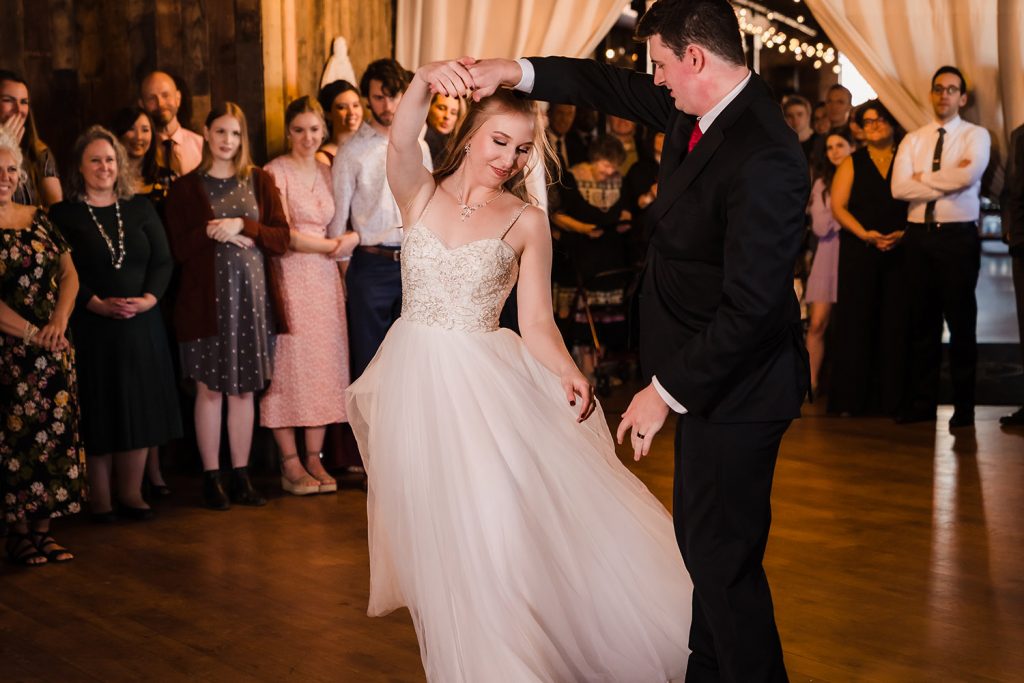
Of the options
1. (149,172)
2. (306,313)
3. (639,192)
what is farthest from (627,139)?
(149,172)

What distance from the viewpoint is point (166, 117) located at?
5203mm

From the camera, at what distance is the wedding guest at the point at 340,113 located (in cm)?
521

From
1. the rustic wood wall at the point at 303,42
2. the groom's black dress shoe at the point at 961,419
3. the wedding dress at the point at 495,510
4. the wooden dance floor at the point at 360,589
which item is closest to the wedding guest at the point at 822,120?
the groom's black dress shoe at the point at 961,419

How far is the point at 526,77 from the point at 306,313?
8.37 feet

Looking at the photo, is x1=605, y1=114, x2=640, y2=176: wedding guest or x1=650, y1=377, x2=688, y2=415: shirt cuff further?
x1=605, y1=114, x2=640, y2=176: wedding guest

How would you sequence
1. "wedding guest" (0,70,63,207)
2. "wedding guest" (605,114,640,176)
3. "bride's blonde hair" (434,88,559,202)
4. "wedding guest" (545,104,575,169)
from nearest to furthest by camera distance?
1. "bride's blonde hair" (434,88,559,202)
2. "wedding guest" (0,70,63,207)
3. "wedding guest" (545,104,575,169)
4. "wedding guest" (605,114,640,176)

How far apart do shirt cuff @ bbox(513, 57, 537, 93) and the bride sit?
0.35ft

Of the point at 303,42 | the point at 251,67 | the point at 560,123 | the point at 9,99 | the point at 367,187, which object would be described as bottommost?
the point at 367,187

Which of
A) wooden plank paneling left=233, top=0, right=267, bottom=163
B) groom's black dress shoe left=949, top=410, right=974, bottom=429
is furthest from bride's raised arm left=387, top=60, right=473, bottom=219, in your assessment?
groom's black dress shoe left=949, top=410, right=974, bottom=429

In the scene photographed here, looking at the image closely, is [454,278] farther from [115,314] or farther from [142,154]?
[142,154]

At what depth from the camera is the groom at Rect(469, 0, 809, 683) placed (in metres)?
2.16

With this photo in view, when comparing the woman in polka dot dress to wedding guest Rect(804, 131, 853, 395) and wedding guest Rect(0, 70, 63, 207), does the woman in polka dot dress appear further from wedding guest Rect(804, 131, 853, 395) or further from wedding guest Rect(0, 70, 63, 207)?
wedding guest Rect(804, 131, 853, 395)

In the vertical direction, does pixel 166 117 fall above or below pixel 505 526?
above

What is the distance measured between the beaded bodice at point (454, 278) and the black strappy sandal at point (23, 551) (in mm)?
1899
